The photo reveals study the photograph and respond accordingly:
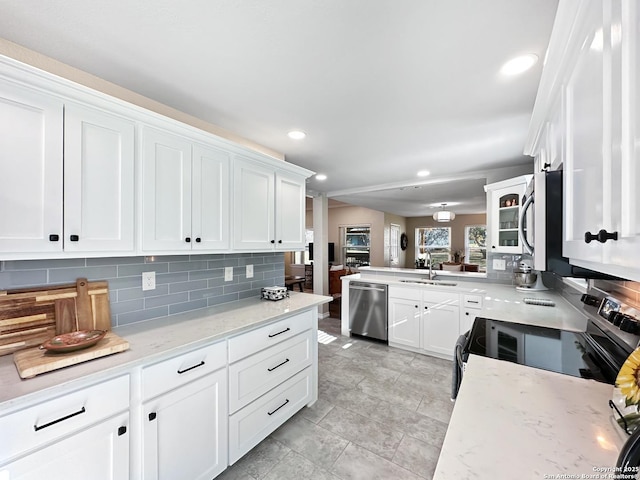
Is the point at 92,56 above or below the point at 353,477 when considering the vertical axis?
above

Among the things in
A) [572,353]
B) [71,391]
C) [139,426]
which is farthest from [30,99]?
[572,353]

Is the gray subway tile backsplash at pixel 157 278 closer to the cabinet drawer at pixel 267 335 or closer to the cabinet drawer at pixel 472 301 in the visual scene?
the cabinet drawer at pixel 267 335

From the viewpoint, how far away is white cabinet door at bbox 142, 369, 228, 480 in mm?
1270

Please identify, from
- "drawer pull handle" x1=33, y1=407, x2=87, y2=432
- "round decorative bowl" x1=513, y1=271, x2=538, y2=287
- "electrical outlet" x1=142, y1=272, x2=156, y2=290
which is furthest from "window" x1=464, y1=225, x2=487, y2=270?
"drawer pull handle" x1=33, y1=407, x2=87, y2=432

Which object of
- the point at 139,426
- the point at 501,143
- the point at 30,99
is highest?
the point at 501,143

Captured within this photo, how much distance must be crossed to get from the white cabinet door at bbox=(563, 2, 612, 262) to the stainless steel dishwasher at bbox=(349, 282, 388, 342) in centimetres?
291

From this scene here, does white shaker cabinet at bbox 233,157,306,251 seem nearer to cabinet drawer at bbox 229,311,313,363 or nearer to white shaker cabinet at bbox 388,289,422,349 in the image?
cabinet drawer at bbox 229,311,313,363

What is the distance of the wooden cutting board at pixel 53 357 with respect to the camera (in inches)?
41.1

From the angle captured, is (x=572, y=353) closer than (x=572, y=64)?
No

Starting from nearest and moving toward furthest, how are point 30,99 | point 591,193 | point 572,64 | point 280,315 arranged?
point 591,193, point 572,64, point 30,99, point 280,315

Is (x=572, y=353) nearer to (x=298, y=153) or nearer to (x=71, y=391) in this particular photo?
(x=71, y=391)

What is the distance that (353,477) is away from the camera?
165cm

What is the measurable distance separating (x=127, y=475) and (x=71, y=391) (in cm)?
49

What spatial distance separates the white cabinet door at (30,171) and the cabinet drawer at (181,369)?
72 cm
